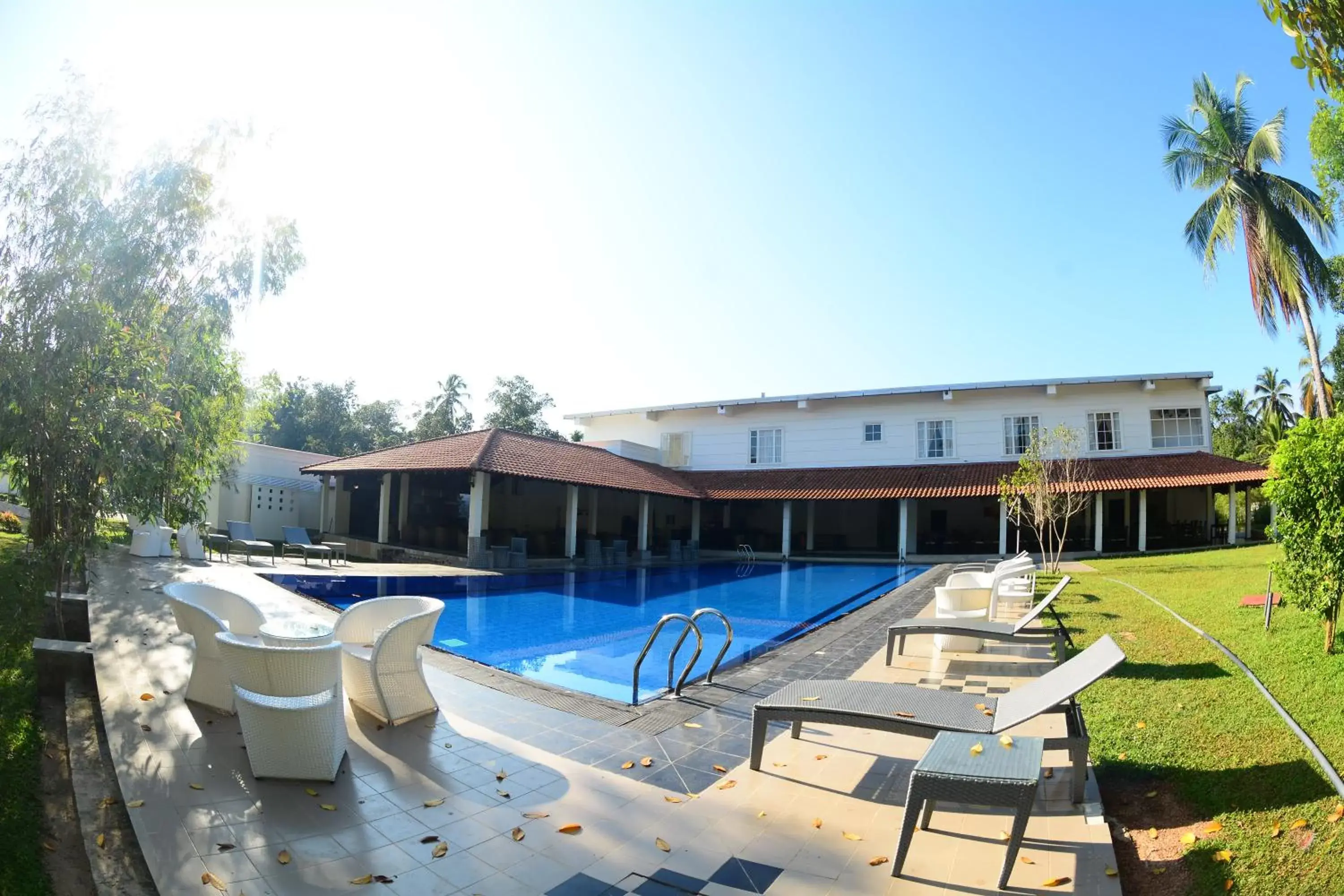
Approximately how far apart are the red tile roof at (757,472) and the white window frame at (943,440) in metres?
0.41

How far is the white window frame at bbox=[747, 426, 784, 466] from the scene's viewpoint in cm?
2822

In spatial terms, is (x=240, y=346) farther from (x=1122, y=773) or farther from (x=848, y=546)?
(x=848, y=546)

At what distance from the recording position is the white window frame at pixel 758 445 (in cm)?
2822

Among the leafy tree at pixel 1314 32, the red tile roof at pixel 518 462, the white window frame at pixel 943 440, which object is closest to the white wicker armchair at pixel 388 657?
the leafy tree at pixel 1314 32

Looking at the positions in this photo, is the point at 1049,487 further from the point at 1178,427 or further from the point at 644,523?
the point at 644,523

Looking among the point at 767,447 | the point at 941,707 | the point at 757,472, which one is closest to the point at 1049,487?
the point at 757,472

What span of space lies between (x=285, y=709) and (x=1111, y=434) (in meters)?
26.7

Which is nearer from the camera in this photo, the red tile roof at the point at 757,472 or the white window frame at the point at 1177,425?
the red tile roof at the point at 757,472

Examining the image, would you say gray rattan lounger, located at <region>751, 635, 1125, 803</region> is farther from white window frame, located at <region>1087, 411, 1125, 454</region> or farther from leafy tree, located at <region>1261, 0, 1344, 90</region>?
white window frame, located at <region>1087, 411, 1125, 454</region>

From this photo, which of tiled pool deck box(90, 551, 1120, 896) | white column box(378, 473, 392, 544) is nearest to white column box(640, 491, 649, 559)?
white column box(378, 473, 392, 544)

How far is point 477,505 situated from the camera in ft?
58.6

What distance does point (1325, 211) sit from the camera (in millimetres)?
16219

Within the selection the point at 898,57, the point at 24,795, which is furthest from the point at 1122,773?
the point at 898,57

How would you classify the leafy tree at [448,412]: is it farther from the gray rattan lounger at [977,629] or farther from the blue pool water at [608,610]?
the gray rattan lounger at [977,629]
